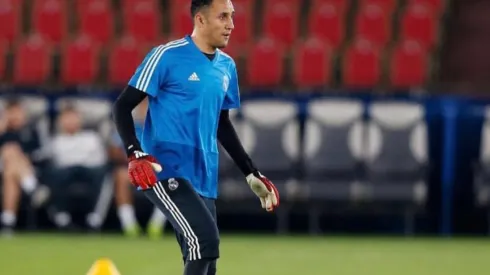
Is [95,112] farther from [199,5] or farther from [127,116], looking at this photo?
[127,116]

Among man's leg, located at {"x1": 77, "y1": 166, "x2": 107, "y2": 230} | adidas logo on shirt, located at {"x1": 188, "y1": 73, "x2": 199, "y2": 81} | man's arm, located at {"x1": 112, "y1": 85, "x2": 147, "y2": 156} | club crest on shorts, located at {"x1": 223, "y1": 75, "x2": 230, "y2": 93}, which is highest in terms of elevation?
adidas logo on shirt, located at {"x1": 188, "y1": 73, "x2": 199, "y2": 81}

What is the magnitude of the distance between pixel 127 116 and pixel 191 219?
0.62m

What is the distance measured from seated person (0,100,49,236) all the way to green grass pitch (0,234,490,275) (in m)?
0.40

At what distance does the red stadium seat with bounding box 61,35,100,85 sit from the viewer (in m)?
17.5

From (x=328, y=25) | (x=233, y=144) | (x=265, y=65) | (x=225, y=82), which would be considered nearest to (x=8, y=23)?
(x=265, y=65)

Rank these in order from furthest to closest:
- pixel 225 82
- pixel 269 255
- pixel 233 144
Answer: pixel 269 255 → pixel 233 144 → pixel 225 82

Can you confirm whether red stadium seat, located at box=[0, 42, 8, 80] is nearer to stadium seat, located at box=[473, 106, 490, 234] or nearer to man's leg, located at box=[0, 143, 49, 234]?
man's leg, located at box=[0, 143, 49, 234]

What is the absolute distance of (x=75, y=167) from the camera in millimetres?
14578

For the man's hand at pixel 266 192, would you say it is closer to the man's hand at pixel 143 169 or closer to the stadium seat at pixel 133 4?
the man's hand at pixel 143 169

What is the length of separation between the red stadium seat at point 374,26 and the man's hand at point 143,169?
1187cm

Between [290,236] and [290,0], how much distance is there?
522 centimetres

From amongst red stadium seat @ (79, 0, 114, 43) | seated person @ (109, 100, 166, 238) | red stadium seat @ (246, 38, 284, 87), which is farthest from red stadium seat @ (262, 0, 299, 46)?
seated person @ (109, 100, 166, 238)

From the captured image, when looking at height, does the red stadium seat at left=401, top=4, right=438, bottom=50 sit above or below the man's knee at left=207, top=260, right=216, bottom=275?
above

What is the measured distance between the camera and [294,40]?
18219 mm
